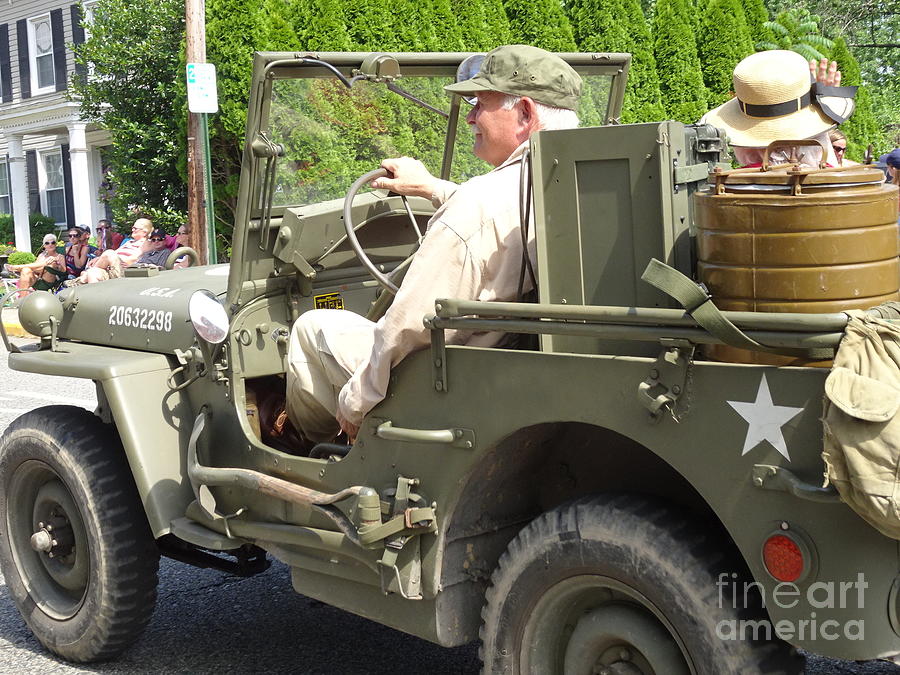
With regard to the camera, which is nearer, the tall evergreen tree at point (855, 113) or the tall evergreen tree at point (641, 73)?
the tall evergreen tree at point (641, 73)

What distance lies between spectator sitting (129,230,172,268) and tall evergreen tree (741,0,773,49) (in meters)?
9.62

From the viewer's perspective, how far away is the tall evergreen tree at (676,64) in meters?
15.1

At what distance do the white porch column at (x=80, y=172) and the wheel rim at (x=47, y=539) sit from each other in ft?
78.3

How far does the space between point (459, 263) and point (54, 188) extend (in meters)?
28.8

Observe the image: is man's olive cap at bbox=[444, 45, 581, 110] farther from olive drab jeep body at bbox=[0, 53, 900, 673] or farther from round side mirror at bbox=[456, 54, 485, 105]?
round side mirror at bbox=[456, 54, 485, 105]

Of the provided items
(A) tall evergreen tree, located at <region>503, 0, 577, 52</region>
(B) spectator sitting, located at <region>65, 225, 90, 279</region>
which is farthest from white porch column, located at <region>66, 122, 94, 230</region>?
(A) tall evergreen tree, located at <region>503, 0, 577, 52</region>

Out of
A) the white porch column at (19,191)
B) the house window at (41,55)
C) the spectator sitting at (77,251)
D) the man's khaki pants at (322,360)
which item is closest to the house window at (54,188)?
the white porch column at (19,191)

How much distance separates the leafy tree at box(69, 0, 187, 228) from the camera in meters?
15.0

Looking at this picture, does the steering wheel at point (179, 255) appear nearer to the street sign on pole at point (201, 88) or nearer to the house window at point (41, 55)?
the street sign on pole at point (201, 88)

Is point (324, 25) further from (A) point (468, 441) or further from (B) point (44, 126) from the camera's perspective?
(B) point (44, 126)

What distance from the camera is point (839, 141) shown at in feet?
14.0

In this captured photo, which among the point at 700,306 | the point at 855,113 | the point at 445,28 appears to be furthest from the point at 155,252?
the point at 855,113

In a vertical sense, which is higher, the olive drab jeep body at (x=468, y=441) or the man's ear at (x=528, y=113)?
the man's ear at (x=528, y=113)

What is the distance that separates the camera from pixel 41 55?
28016mm
